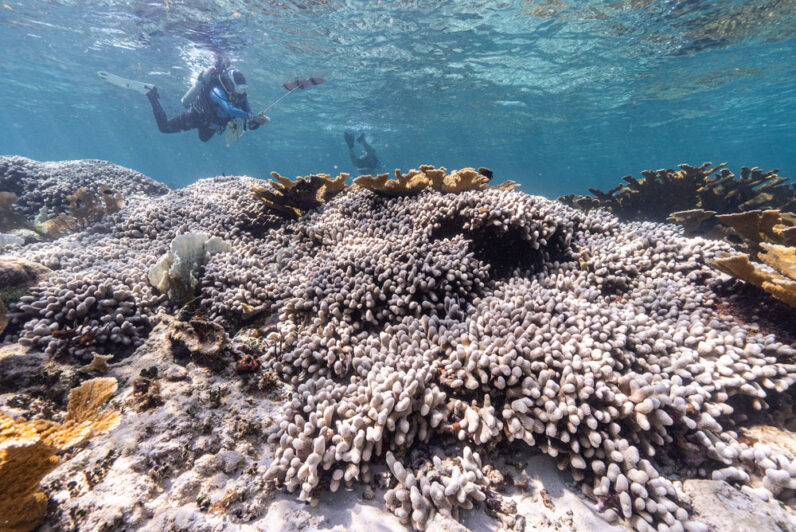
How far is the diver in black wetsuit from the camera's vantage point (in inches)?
477

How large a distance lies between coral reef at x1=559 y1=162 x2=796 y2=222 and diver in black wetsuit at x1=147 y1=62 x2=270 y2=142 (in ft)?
40.8

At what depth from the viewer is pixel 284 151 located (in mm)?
67875

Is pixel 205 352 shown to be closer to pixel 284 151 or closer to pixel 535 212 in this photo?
pixel 535 212

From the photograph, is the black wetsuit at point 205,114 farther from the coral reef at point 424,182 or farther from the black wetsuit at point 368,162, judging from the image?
the coral reef at point 424,182

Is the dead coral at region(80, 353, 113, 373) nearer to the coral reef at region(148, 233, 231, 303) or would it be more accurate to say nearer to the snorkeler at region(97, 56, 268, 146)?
the coral reef at region(148, 233, 231, 303)

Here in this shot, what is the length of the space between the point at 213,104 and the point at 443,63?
58.5 feet

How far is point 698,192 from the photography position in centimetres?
800

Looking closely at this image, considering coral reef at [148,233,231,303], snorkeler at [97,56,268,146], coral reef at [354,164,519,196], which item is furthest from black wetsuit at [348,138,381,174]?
coral reef at [148,233,231,303]

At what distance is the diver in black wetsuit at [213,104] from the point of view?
12.1 meters

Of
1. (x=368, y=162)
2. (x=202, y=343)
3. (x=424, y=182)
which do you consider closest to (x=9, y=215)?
(x=202, y=343)

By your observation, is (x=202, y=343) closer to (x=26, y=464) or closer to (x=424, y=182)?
(x=26, y=464)

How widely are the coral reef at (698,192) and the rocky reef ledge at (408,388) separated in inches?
194

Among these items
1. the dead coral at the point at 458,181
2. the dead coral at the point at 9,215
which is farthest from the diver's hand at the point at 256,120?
the dead coral at the point at 458,181

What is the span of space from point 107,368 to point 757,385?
604cm
